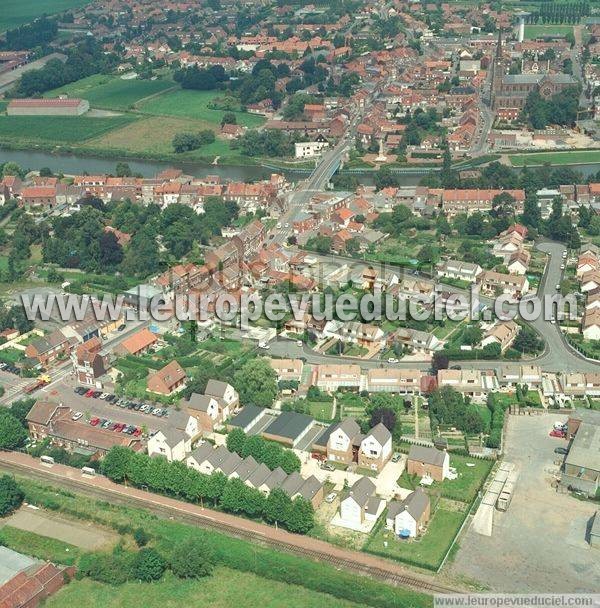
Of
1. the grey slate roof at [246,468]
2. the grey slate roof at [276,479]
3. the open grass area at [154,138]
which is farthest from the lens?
the open grass area at [154,138]

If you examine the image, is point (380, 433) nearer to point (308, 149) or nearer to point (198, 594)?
point (198, 594)

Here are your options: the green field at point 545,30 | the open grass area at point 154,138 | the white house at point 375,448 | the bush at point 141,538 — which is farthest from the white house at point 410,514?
the green field at point 545,30

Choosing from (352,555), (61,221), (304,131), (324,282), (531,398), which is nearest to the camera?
(352,555)

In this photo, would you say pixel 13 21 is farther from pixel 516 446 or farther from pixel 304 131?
pixel 516 446

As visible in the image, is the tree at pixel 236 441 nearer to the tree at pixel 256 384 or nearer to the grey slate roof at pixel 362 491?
the tree at pixel 256 384

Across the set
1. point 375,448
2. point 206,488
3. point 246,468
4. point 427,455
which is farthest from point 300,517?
point 427,455

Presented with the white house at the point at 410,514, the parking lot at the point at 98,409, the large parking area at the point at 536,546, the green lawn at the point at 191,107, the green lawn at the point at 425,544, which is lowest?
the parking lot at the point at 98,409

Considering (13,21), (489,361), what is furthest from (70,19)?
(489,361)
